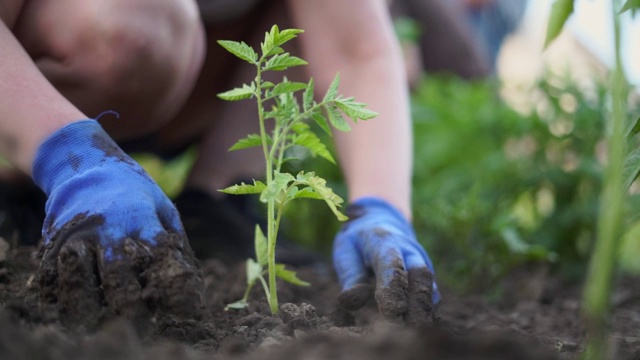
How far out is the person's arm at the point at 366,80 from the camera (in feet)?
6.03

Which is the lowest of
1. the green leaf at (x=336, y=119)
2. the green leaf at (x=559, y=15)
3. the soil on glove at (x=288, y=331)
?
the soil on glove at (x=288, y=331)

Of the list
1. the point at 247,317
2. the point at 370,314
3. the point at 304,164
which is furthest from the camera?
the point at 304,164

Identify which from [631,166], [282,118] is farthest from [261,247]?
[631,166]

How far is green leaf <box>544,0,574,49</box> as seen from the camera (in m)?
0.97

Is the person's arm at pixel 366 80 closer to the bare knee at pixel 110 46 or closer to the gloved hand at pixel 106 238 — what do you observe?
the bare knee at pixel 110 46

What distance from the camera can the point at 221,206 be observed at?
8.39 feet

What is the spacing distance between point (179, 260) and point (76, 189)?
9.2 inches

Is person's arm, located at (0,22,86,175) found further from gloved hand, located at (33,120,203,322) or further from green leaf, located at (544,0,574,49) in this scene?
green leaf, located at (544,0,574,49)

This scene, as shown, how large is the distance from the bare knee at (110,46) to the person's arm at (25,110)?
374 millimetres

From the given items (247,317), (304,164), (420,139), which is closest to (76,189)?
(247,317)

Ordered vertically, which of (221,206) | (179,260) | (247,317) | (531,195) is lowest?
(221,206)

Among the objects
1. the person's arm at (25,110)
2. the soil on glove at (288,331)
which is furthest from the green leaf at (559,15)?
the person's arm at (25,110)

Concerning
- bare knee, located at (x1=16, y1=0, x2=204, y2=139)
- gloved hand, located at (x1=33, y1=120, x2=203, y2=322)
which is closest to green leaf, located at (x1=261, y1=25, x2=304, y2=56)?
gloved hand, located at (x1=33, y1=120, x2=203, y2=322)

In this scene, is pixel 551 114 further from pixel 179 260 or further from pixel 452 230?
pixel 179 260
